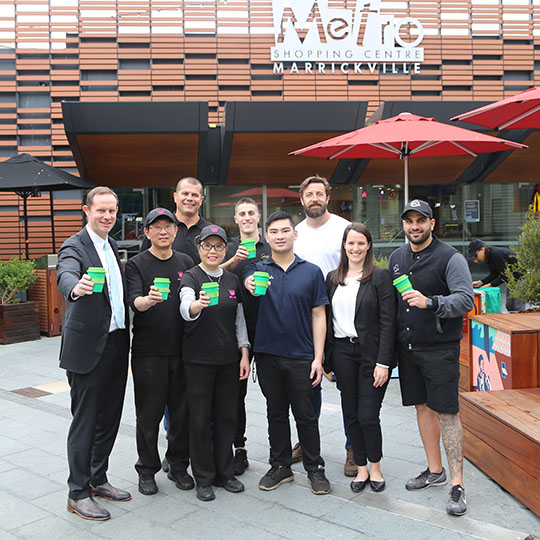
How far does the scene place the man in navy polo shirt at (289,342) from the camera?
150 inches

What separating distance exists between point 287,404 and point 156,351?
975 millimetres

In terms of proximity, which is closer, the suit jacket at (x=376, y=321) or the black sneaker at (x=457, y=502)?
the black sneaker at (x=457, y=502)

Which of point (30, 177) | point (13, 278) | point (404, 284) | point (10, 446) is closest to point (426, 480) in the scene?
point (404, 284)

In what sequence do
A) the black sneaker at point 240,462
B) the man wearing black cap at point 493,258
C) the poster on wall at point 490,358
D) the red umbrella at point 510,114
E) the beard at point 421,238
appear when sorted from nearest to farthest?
the beard at point 421,238, the black sneaker at point 240,462, the poster on wall at point 490,358, the red umbrella at point 510,114, the man wearing black cap at point 493,258

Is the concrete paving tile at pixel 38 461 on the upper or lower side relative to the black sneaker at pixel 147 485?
lower

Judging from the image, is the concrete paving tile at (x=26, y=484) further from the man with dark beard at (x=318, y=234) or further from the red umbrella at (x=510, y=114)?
the red umbrella at (x=510, y=114)

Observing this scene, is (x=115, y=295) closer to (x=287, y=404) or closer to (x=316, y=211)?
(x=287, y=404)

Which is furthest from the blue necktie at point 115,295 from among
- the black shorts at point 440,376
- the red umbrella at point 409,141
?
the red umbrella at point 409,141

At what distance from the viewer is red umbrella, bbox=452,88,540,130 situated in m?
5.46

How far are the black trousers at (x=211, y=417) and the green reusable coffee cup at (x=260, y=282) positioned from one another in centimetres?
56

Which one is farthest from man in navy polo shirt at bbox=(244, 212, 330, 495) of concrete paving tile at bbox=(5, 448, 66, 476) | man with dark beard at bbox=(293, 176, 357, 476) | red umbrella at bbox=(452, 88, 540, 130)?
red umbrella at bbox=(452, 88, 540, 130)

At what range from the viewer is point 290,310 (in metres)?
3.80

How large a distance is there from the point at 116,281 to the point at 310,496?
1.90 metres

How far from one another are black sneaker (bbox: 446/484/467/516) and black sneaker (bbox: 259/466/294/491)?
1074mm
